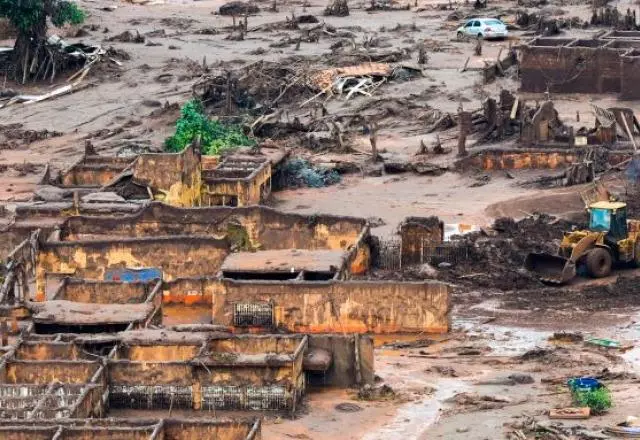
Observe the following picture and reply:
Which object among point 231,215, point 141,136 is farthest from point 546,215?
point 141,136

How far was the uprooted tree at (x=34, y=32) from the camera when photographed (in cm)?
6097

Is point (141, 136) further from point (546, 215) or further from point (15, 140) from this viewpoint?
point (546, 215)

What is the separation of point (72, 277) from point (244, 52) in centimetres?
2849

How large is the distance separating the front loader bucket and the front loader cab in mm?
1061

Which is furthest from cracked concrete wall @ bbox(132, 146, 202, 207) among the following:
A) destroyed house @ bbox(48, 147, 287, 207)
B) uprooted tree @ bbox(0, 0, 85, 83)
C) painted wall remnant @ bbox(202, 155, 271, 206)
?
uprooted tree @ bbox(0, 0, 85, 83)

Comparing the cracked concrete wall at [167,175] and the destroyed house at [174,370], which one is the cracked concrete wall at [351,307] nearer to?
the destroyed house at [174,370]

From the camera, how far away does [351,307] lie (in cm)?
3606

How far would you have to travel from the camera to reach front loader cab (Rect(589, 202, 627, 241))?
39312mm

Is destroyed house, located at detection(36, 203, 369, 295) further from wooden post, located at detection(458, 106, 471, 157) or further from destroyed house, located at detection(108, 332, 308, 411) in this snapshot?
wooden post, located at detection(458, 106, 471, 157)

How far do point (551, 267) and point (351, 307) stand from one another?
4.99 meters

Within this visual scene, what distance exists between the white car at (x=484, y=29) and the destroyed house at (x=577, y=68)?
9.64 metres

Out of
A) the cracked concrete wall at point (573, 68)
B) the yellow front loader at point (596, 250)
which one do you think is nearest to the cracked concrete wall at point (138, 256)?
the yellow front loader at point (596, 250)

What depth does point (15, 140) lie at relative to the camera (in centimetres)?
5484

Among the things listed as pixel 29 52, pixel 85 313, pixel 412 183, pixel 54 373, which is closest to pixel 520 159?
pixel 412 183
